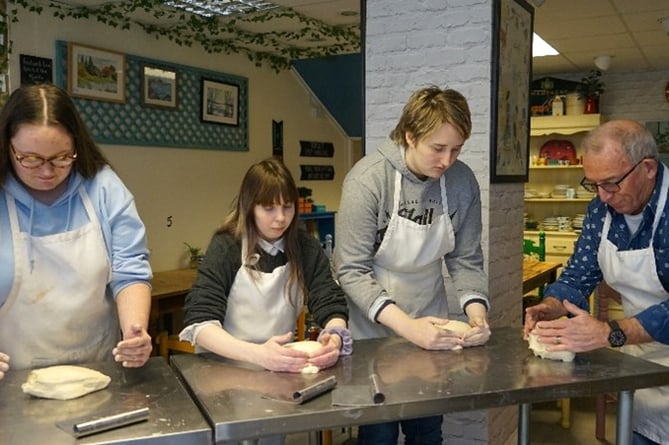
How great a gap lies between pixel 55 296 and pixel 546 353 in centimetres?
114

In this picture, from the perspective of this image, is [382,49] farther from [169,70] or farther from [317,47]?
[317,47]

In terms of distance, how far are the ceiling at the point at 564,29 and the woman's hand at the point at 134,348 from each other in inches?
110

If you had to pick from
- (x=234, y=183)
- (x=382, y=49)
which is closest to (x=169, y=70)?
(x=234, y=183)

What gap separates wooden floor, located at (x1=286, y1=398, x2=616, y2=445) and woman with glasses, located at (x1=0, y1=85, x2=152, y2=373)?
175cm

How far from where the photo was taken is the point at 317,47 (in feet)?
16.9

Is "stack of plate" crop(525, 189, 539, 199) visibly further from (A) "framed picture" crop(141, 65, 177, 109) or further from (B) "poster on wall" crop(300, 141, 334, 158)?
(A) "framed picture" crop(141, 65, 177, 109)

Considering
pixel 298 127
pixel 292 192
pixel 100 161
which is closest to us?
pixel 100 161

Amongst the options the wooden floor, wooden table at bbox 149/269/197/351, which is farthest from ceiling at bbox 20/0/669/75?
the wooden floor

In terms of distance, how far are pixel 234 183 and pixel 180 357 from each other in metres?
3.62

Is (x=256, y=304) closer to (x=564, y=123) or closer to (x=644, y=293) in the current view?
(x=644, y=293)

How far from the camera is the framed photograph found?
3828 millimetres

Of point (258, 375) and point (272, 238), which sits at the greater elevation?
point (272, 238)

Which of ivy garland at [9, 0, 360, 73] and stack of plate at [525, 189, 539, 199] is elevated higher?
ivy garland at [9, 0, 360, 73]

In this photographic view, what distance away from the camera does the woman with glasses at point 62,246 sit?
1.40 m
